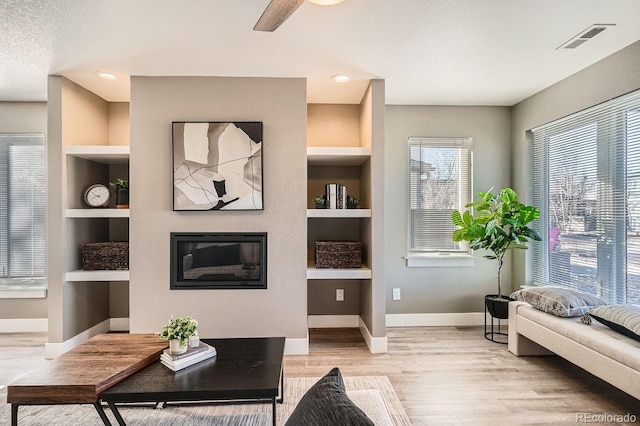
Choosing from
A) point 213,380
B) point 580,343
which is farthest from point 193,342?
point 580,343

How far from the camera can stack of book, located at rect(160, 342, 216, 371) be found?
2.14 m

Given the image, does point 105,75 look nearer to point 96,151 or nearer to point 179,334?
point 96,151

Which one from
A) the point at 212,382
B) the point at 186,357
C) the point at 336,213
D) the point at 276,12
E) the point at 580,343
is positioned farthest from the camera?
the point at 336,213

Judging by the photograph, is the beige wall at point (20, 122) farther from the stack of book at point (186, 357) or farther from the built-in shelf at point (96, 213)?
the stack of book at point (186, 357)

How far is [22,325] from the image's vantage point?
4184 mm

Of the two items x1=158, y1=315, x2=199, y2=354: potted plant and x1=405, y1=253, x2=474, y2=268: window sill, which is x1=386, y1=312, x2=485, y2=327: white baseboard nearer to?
x1=405, y1=253, x2=474, y2=268: window sill

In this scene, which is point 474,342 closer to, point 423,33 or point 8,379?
point 423,33

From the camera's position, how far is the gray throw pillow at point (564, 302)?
300 cm

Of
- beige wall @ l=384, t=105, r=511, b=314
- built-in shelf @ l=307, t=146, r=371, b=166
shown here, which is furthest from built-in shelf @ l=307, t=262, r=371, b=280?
built-in shelf @ l=307, t=146, r=371, b=166

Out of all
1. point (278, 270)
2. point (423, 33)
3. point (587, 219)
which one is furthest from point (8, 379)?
point (587, 219)

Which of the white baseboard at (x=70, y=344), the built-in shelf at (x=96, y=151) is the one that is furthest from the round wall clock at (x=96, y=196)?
the white baseboard at (x=70, y=344)

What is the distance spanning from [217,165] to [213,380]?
1.96 metres

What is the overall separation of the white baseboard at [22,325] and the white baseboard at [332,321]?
2.90 m

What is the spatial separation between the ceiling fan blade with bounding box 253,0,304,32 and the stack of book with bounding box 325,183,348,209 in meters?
1.90
